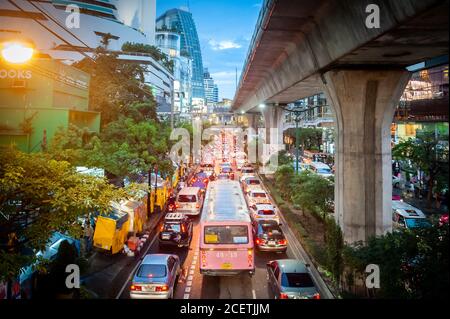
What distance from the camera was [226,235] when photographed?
12.0 m

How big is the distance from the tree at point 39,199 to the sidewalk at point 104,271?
11.3 feet

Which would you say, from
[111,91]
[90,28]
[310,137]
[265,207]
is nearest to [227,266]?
[265,207]

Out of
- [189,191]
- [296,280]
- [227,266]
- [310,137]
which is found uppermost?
[310,137]

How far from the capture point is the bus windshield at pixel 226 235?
1181 cm

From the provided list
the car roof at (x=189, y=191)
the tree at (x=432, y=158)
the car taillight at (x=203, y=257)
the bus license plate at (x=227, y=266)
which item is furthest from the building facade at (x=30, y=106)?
the tree at (x=432, y=158)

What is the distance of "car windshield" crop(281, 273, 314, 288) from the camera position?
9.65m

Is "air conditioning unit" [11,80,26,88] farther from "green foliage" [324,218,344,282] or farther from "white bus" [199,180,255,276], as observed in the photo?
"green foliage" [324,218,344,282]

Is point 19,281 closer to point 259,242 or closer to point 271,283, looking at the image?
point 271,283

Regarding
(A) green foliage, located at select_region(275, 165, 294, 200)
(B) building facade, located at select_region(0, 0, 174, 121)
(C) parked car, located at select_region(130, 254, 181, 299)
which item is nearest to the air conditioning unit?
(C) parked car, located at select_region(130, 254, 181, 299)

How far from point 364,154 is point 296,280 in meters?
6.01

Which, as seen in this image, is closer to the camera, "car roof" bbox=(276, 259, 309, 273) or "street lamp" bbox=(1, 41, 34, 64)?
"street lamp" bbox=(1, 41, 34, 64)

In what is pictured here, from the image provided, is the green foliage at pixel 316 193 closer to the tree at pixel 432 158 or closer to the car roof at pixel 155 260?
the car roof at pixel 155 260

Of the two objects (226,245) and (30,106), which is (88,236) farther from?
(30,106)

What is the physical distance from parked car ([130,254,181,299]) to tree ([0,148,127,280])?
2.61m
